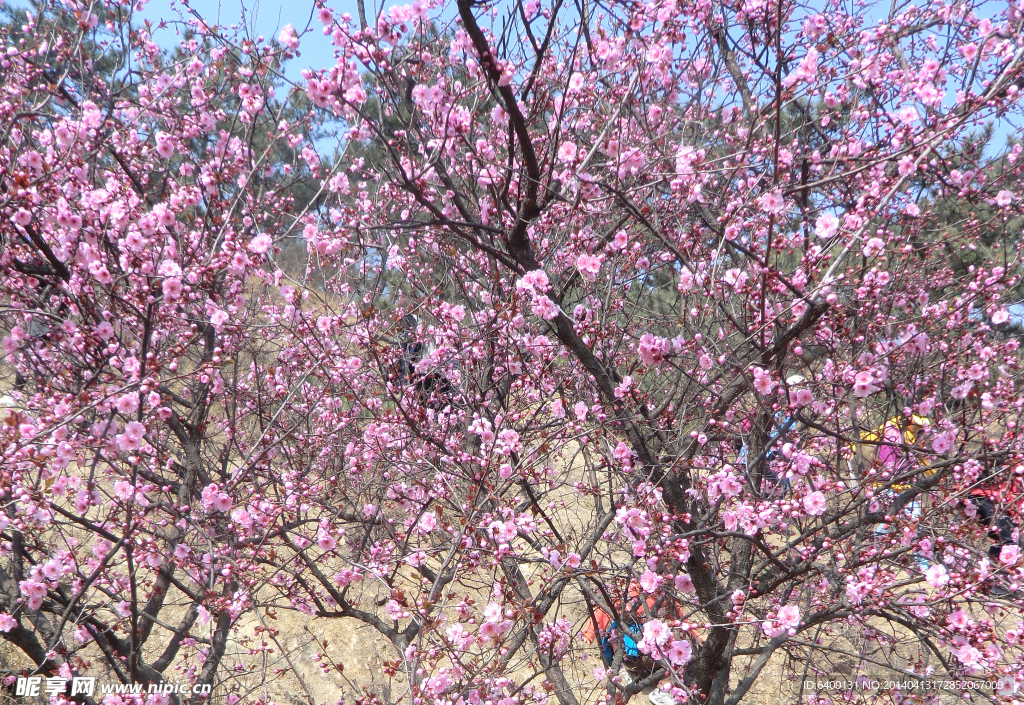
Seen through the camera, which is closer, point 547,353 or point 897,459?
point 897,459

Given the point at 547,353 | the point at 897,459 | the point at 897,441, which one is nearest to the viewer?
the point at 897,441

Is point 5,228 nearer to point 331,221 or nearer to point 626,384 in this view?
point 331,221

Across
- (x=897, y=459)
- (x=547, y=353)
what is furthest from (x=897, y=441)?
(x=547, y=353)

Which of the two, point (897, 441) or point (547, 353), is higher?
point (547, 353)

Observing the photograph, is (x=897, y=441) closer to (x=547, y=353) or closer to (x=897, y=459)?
(x=897, y=459)

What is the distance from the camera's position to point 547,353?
4.23 metres

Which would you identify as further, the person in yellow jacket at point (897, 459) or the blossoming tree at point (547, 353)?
the person in yellow jacket at point (897, 459)

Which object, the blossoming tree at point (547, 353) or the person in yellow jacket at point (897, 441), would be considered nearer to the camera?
the blossoming tree at point (547, 353)

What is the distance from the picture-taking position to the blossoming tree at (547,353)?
2896mm

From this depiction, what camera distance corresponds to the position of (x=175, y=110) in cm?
472

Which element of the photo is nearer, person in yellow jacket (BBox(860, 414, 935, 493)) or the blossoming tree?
the blossoming tree

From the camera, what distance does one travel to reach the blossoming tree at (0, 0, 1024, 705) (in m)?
2.90

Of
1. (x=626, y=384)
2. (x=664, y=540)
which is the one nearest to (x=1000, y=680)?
(x=664, y=540)

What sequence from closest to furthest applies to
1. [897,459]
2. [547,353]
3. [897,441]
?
1. [897,441]
2. [897,459]
3. [547,353]
